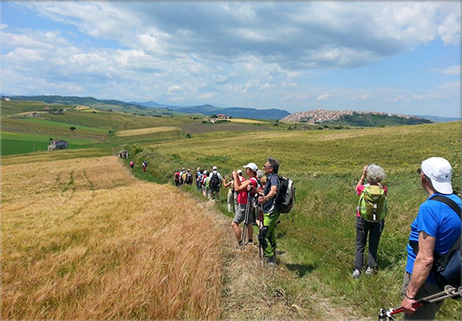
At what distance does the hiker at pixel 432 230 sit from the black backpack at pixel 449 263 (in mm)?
13

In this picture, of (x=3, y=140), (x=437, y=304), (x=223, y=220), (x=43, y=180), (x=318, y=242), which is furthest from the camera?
(x=3, y=140)

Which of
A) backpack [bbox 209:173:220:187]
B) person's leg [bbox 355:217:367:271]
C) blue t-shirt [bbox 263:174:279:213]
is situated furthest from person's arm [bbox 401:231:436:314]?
backpack [bbox 209:173:220:187]

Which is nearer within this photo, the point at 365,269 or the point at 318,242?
the point at 365,269

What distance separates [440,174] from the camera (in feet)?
9.17

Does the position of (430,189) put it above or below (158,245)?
above

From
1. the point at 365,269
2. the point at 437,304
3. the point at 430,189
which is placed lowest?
the point at 365,269

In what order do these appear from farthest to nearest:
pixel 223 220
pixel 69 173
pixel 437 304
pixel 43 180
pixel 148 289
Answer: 1. pixel 69 173
2. pixel 43 180
3. pixel 223 220
4. pixel 148 289
5. pixel 437 304

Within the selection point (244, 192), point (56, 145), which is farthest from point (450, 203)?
point (56, 145)

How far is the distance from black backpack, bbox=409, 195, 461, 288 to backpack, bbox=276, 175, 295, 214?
2919 millimetres

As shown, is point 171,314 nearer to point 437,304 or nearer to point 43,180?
point 437,304

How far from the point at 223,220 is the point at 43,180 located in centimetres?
3032

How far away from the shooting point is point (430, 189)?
2891 millimetres

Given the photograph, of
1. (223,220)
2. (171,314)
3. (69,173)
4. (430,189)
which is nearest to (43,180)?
(69,173)

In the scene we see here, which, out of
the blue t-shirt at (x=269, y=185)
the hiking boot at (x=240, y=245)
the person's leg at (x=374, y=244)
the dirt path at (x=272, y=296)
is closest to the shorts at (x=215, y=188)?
the hiking boot at (x=240, y=245)
